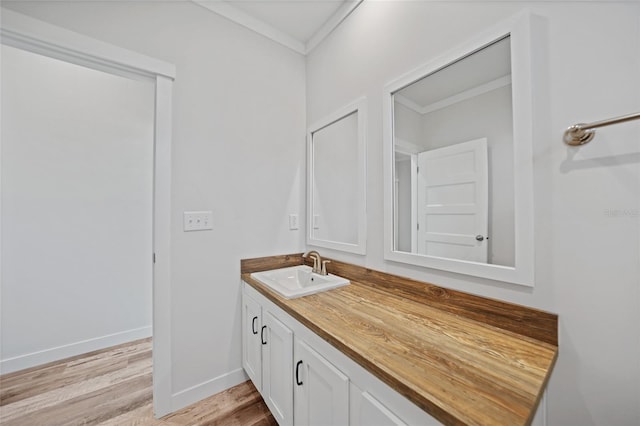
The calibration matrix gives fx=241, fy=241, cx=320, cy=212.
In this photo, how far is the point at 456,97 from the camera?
1.14m

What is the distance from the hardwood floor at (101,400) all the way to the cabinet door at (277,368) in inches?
11.1

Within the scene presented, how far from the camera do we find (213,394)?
162cm

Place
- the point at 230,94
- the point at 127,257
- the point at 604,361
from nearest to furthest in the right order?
the point at 604,361, the point at 230,94, the point at 127,257

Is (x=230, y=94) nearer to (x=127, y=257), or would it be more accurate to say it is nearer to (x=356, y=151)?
(x=356, y=151)

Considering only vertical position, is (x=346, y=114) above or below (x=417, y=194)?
A: above

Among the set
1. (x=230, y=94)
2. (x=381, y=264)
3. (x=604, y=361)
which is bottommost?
(x=604, y=361)

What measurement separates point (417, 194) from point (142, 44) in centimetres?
183

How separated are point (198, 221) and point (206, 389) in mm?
1119

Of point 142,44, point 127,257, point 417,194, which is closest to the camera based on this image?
point 417,194

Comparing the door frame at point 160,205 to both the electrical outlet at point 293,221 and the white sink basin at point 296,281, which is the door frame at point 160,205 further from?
the electrical outlet at point 293,221

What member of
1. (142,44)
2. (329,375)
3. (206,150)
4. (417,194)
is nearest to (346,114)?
(417,194)

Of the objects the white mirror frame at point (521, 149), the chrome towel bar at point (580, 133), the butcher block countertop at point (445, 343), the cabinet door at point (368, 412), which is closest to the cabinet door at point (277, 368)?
the butcher block countertop at point (445, 343)

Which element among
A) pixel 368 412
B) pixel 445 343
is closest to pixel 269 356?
pixel 368 412

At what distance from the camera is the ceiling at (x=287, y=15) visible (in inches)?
65.4
